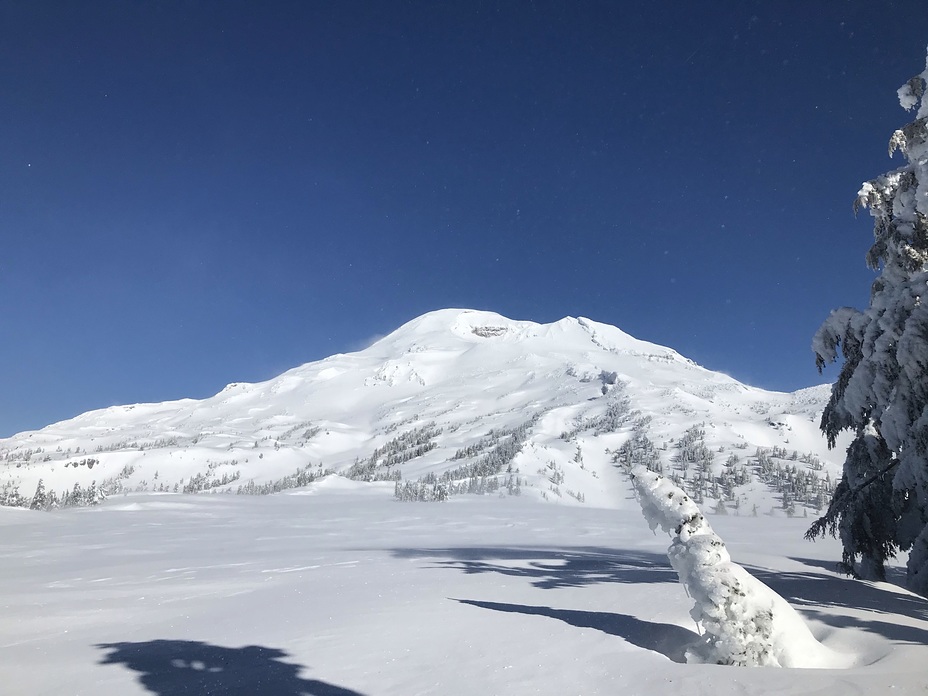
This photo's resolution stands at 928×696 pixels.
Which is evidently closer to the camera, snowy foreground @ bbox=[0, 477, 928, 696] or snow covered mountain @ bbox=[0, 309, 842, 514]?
snowy foreground @ bbox=[0, 477, 928, 696]

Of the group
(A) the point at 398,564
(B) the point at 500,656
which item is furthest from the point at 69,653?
(A) the point at 398,564

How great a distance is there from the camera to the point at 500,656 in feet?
16.8

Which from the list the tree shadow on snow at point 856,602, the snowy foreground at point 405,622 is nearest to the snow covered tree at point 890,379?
the tree shadow on snow at point 856,602

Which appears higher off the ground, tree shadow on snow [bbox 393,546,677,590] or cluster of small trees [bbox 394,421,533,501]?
tree shadow on snow [bbox 393,546,677,590]

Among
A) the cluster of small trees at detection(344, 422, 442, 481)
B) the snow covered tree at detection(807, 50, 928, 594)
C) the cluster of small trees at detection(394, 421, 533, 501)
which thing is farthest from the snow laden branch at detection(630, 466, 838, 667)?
the cluster of small trees at detection(344, 422, 442, 481)

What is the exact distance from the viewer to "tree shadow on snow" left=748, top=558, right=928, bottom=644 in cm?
564

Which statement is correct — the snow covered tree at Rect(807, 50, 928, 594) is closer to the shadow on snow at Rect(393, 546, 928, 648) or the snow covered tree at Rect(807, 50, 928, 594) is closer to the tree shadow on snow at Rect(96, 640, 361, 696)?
the shadow on snow at Rect(393, 546, 928, 648)

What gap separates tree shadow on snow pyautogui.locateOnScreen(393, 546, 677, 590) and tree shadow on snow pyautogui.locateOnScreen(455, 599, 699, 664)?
1.86 metres

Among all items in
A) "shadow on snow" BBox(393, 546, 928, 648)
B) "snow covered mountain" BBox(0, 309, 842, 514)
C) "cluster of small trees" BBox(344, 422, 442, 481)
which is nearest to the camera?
"shadow on snow" BBox(393, 546, 928, 648)

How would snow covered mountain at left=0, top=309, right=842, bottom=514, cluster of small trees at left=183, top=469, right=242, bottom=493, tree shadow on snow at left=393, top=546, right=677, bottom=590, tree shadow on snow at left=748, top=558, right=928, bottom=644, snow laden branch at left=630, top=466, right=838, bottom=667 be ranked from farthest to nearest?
cluster of small trees at left=183, top=469, right=242, bottom=493
snow covered mountain at left=0, top=309, right=842, bottom=514
tree shadow on snow at left=393, top=546, right=677, bottom=590
tree shadow on snow at left=748, top=558, right=928, bottom=644
snow laden branch at left=630, top=466, right=838, bottom=667

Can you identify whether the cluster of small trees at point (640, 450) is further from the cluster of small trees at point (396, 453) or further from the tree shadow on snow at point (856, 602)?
the tree shadow on snow at point (856, 602)

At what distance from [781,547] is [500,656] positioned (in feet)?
48.8

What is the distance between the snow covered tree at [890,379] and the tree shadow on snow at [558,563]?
11.0 ft

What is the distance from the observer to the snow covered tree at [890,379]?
272 inches
